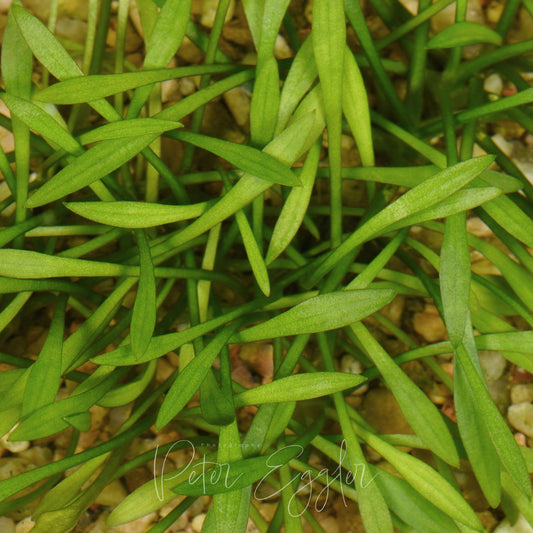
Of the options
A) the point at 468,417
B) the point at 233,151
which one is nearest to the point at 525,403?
the point at 468,417

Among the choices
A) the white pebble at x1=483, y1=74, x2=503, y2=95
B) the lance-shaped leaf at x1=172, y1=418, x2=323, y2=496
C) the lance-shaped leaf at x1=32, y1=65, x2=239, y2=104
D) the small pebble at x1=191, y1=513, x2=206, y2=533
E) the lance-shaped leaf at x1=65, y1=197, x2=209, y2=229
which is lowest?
the small pebble at x1=191, y1=513, x2=206, y2=533

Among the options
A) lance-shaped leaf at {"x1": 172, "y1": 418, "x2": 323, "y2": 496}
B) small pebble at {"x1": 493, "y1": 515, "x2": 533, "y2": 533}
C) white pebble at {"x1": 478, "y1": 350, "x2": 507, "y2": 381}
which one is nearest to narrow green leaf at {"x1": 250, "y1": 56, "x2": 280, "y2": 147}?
lance-shaped leaf at {"x1": 172, "y1": 418, "x2": 323, "y2": 496}

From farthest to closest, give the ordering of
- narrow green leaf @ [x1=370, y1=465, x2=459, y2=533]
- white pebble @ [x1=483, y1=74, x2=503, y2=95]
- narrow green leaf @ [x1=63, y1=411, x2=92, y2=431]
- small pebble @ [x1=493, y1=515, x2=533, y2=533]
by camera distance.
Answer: white pebble @ [x1=483, y1=74, x2=503, y2=95] < small pebble @ [x1=493, y1=515, x2=533, y2=533] < narrow green leaf @ [x1=370, y1=465, x2=459, y2=533] < narrow green leaf @ [x1=63, y1=411, x2=92, y2=431]

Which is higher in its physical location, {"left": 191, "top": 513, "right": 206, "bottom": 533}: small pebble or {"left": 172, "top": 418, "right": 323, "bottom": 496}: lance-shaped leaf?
{"left": 172, "top": 418, "right": 323, "bottom": 496}: lance-shaped leaf

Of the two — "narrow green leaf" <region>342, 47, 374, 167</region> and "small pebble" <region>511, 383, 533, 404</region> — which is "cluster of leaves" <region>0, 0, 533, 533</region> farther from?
"small pebble" <region>511, 383, 533, 404</region>

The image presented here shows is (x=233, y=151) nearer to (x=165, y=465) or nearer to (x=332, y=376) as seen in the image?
(x=332, y=376)

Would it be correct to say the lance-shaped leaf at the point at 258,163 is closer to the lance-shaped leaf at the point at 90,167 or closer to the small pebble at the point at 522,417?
the lance-shaped leaf at the point at 90,167
